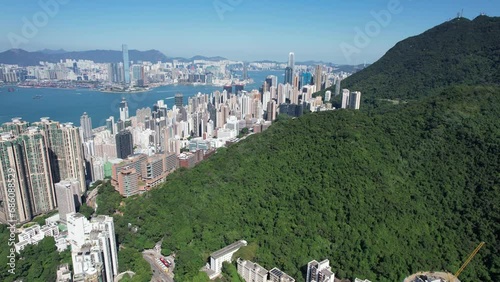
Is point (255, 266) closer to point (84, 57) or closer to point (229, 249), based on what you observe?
point (229, 249)

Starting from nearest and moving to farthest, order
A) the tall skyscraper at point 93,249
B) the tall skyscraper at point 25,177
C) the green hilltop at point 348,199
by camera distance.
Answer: the tall skyscraper at point 93,249 → the green hilltop at point 348,199 → the tall skyscraper at point 25,177

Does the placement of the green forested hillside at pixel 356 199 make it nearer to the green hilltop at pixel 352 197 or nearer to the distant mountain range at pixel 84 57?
the green hilltop at pixel 352 197

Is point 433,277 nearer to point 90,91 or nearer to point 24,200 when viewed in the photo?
point 24,200

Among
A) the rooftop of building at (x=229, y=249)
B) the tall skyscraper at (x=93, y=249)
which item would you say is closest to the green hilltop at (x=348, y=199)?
the rooftop of building at (x=229, y=249)

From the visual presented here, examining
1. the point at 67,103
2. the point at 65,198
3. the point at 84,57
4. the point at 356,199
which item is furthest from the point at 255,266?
the point at 84,57

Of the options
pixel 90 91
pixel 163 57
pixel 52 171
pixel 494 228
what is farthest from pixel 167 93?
pixel 494 228
